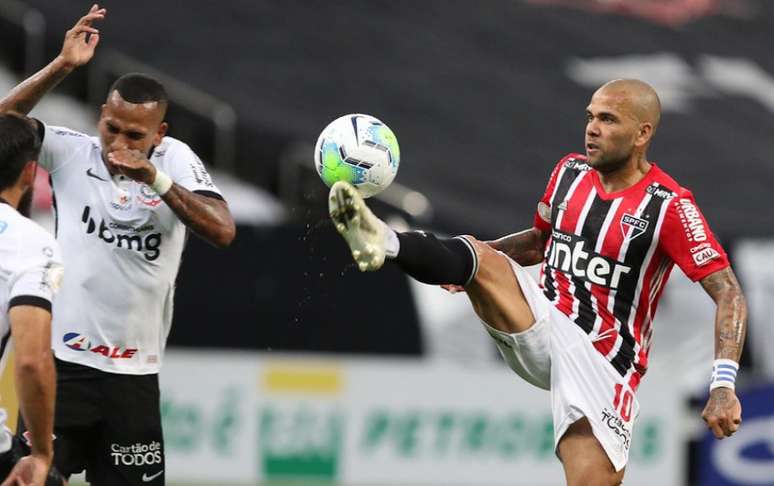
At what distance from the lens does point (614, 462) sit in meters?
6.29

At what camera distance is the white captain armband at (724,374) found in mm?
5840

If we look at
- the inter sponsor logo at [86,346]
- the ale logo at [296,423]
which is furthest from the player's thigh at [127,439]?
the ale logo at [296,423]

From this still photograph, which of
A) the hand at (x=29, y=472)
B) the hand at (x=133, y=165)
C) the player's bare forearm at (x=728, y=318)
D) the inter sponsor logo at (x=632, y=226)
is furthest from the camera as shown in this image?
the inter sponsor logo at (x=632, y=226)

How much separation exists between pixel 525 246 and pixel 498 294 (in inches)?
33.4

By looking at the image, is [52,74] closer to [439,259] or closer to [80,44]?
[80,44]

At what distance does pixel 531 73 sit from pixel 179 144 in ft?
36.4

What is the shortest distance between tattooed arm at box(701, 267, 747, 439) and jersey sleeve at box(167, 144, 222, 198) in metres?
2.15

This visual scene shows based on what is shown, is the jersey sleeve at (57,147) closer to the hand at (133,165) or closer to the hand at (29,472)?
the hand at (133,165)

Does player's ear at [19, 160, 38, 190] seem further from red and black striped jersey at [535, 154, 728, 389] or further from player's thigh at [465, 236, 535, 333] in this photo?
red and black striped jersey at [535, 154, 728, 389]

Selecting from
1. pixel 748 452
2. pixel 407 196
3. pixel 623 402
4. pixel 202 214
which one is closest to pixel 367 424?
pixel 407 196

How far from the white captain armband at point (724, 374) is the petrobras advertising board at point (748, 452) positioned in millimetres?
5747

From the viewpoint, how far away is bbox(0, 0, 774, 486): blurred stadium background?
11.1m

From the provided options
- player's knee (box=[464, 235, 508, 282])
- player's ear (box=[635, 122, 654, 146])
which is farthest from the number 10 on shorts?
player's ear (box=[635, 122, 654, 146])

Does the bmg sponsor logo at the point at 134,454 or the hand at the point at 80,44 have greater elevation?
the hand at the point at 80,44
